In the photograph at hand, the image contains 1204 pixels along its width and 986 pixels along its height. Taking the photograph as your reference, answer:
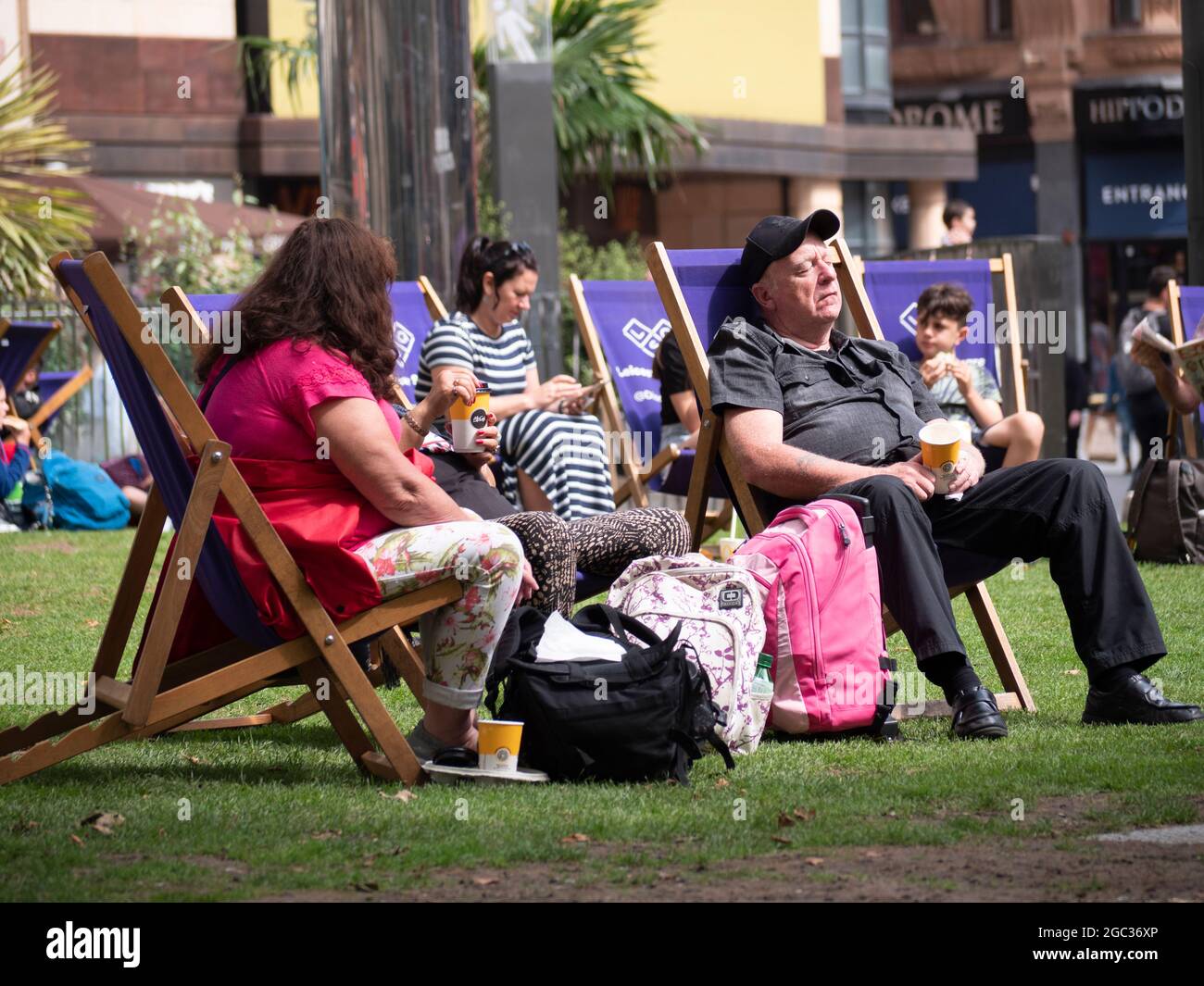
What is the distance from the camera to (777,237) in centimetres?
519

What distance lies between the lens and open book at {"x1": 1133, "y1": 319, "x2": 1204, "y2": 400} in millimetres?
7238

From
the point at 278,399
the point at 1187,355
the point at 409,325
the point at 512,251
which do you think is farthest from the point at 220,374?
the point at 1187,355

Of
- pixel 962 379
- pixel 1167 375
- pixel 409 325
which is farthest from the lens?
pixel 1167 375

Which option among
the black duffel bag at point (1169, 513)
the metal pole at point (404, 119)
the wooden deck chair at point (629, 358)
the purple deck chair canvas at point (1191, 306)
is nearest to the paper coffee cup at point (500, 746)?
the wooden deck chair at point (629, 358)

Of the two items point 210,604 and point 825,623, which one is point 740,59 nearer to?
point 825,623

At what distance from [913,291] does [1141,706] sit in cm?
303

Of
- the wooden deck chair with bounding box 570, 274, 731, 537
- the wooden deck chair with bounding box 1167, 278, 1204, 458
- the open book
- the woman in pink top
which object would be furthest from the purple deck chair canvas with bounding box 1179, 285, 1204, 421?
the woman in pink top

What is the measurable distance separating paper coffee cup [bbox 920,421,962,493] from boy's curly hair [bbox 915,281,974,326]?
246cm

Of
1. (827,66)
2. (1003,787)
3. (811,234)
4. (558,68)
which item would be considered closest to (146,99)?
(558,68)

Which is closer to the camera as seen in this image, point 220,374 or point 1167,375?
point 220,374

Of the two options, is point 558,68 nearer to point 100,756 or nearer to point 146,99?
point 146,99

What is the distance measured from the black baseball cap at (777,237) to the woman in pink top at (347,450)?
143cm
